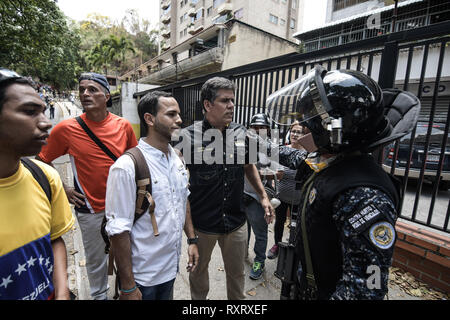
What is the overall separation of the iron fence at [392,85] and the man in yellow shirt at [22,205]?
3.14 meters

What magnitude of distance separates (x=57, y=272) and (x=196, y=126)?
163 cm

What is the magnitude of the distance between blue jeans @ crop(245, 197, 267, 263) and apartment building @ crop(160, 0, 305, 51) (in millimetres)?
29699

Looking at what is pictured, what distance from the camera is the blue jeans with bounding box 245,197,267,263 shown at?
10.00 feet

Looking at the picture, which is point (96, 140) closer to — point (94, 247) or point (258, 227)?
point (94, 247)

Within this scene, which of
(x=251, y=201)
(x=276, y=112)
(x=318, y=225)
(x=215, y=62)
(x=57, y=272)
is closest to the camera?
(x=318, y=225)

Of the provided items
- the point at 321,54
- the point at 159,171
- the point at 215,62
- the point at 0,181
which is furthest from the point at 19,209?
the point at 215,62

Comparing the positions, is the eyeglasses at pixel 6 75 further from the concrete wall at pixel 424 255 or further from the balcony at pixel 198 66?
the balcony at pixel 198 66

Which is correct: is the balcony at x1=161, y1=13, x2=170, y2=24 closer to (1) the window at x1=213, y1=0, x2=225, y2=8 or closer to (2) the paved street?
(1) the window at x1=213, y1=0, x2=225, y2=8

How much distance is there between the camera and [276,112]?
69.6 inches

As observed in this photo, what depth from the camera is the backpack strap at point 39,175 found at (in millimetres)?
1225

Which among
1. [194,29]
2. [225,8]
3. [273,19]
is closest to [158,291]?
[225,8]

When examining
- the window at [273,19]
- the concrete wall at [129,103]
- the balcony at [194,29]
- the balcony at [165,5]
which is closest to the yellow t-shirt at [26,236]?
the concrete wall at [129,103]

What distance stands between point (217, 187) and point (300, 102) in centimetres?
114
